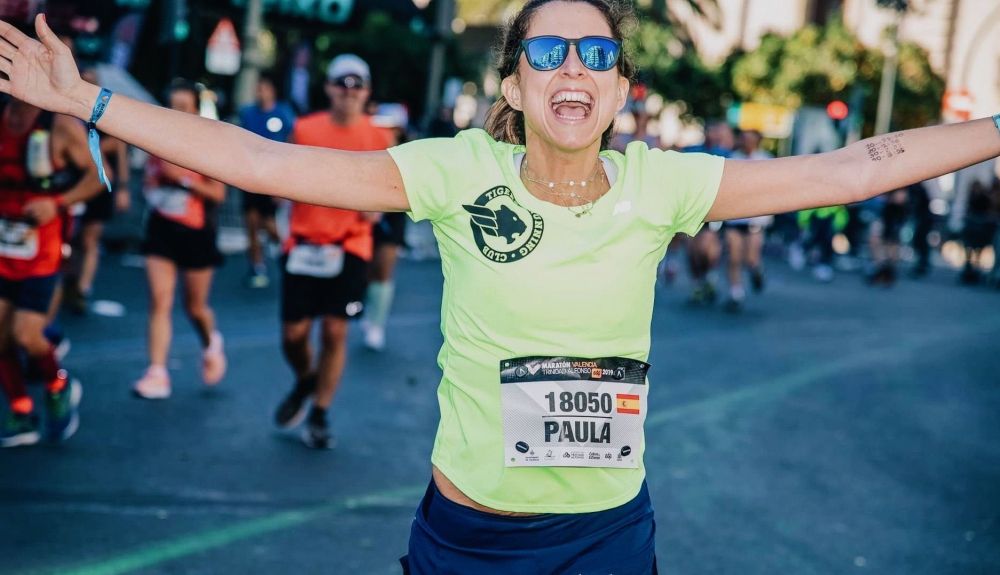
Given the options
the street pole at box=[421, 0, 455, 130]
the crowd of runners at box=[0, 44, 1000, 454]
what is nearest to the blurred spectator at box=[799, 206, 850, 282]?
the street pole at box=[421, 0, 455, 130]

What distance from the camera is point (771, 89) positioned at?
146 feet

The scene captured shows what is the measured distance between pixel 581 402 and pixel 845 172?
79 centimetres

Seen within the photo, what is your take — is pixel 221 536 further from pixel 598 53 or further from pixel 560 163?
pixel 598 53

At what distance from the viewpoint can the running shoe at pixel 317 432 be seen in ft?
20.9

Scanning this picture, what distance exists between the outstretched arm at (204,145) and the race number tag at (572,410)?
48 centimetres

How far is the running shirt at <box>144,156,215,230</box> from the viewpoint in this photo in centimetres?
725

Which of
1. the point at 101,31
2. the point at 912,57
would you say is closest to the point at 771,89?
the point at 912,57

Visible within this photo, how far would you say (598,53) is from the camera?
2670 millimetres

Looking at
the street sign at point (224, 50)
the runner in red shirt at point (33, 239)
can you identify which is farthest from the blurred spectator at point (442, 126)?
the runner in red shirt at point (33, 239)

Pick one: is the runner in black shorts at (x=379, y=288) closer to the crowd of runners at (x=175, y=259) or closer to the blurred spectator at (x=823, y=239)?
the crowd of runners at (x=175, y=259)

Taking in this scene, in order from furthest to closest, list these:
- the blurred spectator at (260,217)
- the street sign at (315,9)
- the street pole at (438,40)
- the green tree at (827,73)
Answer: the green tree at (827,73), the street sign at (315,9), the street pole at (438,40), the blurred spectator at (260,217)

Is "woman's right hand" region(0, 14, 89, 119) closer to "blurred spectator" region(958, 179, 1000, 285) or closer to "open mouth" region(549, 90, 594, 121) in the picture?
"open mouth" region(549, 90, 594, 121)

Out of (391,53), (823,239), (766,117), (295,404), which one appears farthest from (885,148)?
(766,117)

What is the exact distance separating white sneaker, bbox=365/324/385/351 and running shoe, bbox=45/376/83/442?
11.4 feet
